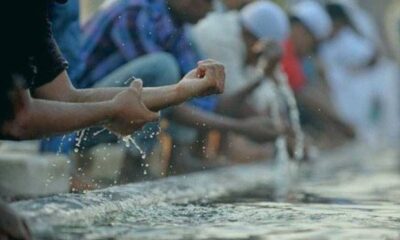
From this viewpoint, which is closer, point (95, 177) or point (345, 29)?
point (95, 177)

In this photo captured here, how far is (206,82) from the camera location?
20.6ft

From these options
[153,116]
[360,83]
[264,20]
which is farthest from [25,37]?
[360,83]

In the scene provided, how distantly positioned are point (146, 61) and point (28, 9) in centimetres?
250

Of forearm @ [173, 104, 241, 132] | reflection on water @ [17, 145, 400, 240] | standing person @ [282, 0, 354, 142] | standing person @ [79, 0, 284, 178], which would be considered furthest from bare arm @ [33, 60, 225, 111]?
standing person @ [282, 0, 354, 142]

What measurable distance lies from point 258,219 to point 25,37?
3.84ft

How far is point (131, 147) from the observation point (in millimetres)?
8438

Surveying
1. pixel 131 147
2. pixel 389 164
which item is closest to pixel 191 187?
pixel 131 147

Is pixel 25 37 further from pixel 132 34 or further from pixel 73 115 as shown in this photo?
pixel 132 34

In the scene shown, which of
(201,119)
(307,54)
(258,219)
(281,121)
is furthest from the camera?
(307,54)

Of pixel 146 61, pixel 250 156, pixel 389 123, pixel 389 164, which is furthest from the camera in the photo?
pixel 389 123

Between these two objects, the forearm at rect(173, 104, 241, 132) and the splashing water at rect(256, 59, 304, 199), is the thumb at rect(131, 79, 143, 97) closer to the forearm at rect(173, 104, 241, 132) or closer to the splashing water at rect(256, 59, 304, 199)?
the forearm at rect(173, 104, 241, 132)

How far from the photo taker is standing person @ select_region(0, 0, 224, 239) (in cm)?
579

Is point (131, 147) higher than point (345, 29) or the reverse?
the reverse

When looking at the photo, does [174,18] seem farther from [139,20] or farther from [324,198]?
[324,198]
